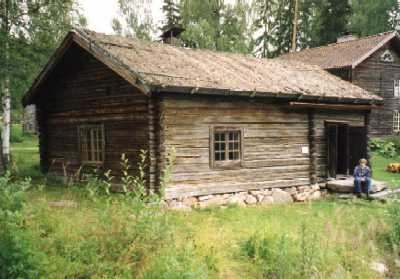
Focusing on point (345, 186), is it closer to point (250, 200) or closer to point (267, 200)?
point (267, 200)

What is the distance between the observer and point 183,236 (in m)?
7.46

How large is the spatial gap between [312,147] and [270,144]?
170 cm

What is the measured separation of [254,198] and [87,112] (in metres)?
5.41

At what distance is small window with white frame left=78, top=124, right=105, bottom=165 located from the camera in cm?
1232

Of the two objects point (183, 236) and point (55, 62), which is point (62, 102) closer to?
point (55, 62)

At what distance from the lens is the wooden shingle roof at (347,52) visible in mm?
24297

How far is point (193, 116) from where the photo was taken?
11.1 metres

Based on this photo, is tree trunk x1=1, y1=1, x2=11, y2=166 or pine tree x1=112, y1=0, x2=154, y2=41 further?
pine tree x1=112, y1=0, x2=154, y2=41

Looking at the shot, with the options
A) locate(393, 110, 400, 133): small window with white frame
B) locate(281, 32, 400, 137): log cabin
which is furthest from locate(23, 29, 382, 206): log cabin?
locate(393, 110, 400, 133): small window with white frame

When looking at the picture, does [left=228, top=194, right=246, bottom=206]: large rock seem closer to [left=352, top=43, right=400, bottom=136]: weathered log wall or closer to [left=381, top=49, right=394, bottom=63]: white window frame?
[left=352, top=43, right=400, bottom=136]: weathered log wall

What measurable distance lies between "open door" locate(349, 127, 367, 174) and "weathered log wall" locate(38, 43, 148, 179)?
814cm

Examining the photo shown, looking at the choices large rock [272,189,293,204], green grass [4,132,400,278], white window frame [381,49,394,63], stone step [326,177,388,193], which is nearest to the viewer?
green grass [4,132,400,278]

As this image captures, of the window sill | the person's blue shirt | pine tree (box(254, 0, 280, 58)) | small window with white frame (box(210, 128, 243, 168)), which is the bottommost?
the person's blue shirt

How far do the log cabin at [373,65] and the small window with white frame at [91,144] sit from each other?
1619 cm
